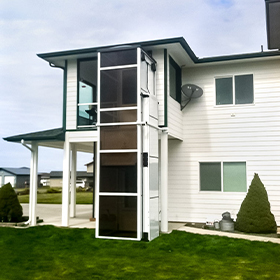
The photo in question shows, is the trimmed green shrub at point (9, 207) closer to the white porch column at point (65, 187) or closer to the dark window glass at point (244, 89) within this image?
the white porch column at point (65, 187)

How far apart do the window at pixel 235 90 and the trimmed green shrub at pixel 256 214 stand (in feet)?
9.83

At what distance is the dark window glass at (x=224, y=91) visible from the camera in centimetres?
1212

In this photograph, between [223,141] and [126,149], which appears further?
[223,141]

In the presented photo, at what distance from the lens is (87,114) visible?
436 inches

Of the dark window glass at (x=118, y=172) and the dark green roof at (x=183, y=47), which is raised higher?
the dark green roof at (x=183, y=47)

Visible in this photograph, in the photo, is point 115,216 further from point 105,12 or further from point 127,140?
Answer: point 105,12

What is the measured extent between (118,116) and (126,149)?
2.91ft

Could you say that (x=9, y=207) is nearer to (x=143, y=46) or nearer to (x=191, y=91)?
(x=143, y=46)

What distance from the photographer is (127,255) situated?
768cm

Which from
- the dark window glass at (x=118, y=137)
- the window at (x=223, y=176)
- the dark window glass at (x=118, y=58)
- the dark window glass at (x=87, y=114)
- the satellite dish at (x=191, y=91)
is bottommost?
the window at (x=223, y=176)

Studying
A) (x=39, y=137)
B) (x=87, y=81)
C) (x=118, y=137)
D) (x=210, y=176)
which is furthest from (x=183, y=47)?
(x=39, y=137)

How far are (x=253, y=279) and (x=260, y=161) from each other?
5.95 m

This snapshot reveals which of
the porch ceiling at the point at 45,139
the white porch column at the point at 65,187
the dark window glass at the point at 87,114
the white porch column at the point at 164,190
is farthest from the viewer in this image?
the dark window glass at the point at 87,114

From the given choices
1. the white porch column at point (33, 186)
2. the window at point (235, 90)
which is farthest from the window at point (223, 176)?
the white porch column at point (33, 186)
